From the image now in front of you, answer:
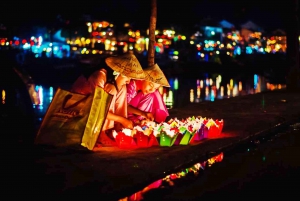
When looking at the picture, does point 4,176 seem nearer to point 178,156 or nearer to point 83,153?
point 83,153

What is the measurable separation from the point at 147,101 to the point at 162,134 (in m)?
1.57

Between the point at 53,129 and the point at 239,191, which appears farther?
the point at 53,129

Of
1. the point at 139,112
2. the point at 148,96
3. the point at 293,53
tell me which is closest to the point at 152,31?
the point at 148,96

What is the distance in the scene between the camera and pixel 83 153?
814 centimetres

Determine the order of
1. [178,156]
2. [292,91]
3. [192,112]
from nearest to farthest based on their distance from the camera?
1. [178,156]
2. [192,112]
3. [292,91]

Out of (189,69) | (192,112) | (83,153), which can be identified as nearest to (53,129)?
(83,153)

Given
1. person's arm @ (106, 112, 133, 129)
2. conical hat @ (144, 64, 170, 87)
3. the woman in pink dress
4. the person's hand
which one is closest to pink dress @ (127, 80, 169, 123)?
conical hat @ (144, 64, 170, 87)

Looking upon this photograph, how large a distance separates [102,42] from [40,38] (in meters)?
7.00

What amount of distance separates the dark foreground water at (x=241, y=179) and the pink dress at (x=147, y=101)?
1.72 meters

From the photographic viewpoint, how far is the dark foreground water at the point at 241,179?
20.8 ft

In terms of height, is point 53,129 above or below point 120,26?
below

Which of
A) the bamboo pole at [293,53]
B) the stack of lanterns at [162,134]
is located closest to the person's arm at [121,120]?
the stack of lanterns at [162,134]

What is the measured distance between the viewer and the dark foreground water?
6332 mm

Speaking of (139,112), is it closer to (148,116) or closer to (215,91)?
(148,116)
